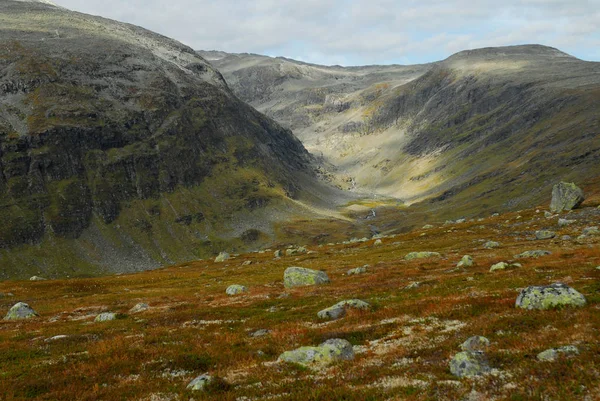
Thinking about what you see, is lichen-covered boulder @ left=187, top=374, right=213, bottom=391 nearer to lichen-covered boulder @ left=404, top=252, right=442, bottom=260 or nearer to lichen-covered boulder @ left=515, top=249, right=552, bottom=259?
lichen-covered boulder @ left=515, top=249, right=552, bottom=259

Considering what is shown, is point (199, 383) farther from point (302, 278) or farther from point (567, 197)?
point (567, 197)

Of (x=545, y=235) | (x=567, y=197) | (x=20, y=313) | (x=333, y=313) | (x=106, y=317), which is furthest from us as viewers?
(x=567, y=197)

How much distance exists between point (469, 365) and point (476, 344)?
281cm

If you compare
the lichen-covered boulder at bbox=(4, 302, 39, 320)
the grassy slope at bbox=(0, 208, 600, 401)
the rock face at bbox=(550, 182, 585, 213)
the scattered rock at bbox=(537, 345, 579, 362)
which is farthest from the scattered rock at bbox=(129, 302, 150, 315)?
the rock face at bbox=(550, 182, 585, 213)

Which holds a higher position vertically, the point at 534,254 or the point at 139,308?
the point at 534,254

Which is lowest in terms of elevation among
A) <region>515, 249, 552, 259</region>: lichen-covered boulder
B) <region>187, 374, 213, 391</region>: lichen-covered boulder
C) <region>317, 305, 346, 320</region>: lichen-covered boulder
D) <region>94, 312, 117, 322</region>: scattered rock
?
<region>94, 312, 117, 322</region>: scattered rock

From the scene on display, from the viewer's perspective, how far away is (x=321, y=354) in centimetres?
1675

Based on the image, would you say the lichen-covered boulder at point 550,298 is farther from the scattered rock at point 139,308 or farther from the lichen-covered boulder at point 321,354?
the scattered rock at point 139,308

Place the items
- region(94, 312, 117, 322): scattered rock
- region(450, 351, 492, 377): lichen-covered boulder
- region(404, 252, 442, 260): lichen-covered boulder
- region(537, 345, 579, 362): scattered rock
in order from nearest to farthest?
1. region(450, 351, 492, 377): lichen-covered boulder
2. region(537, 345, 579, 362): scattered rock
3. region(94, 312, 117, 322): scattered rock
4. region(404, 252, 442, 260): lichen-covered boulder

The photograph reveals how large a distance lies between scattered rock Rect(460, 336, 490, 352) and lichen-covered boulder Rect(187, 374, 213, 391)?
9576 mm

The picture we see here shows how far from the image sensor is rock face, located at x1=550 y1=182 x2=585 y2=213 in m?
88.9

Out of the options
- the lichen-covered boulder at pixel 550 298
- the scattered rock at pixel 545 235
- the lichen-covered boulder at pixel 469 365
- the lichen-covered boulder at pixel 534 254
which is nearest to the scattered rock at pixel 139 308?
the lichen-covered boulder at pixel 550 298

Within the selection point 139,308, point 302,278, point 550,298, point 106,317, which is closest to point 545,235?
point 302,278

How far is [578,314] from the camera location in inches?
688
